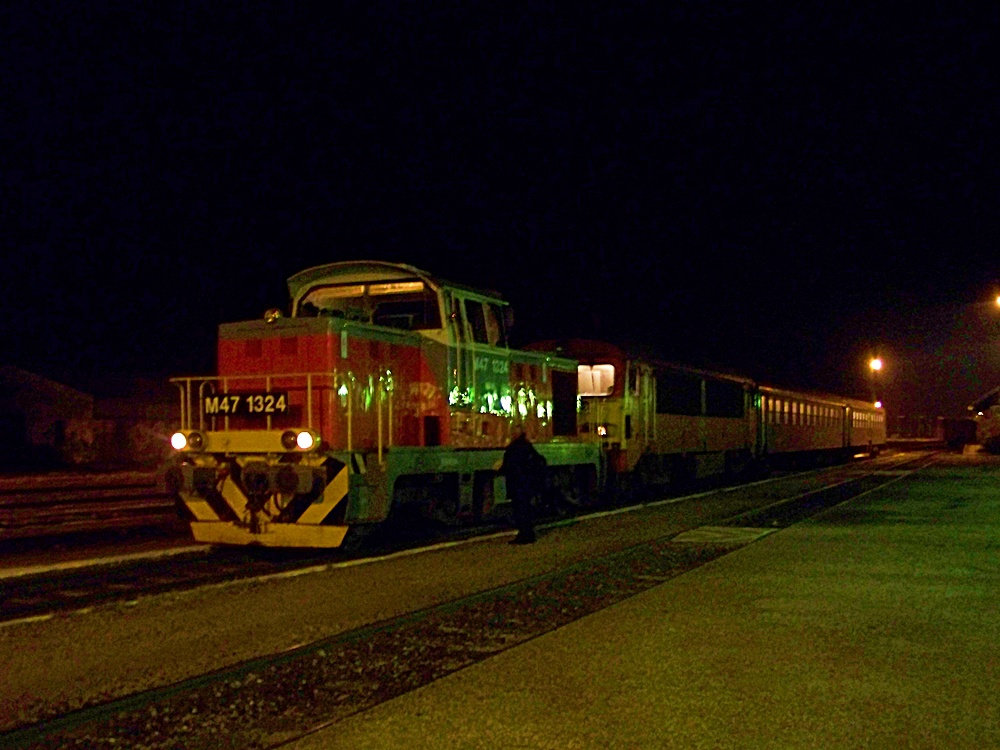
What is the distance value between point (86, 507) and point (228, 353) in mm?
6061

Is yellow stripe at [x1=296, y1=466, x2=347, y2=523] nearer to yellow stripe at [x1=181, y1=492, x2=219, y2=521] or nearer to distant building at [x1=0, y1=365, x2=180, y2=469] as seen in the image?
yellow stripe at [x1=181, y1=492, x2=219, y2=521]

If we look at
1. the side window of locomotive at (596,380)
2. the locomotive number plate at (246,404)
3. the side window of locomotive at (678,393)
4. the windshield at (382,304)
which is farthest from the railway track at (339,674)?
the side window of locomotive at (678,393)

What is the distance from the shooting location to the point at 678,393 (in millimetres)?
24234

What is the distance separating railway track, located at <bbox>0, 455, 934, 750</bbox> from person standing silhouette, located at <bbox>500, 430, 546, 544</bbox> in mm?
2072

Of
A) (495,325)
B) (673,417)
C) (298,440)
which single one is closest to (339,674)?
(298,440)

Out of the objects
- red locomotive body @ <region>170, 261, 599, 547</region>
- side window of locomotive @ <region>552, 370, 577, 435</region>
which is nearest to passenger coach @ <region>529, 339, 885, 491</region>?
side window of locomotive @ <region>552, 370, 577, 435</region>

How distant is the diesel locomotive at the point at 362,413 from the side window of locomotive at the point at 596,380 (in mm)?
2794

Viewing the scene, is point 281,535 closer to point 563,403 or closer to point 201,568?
point 201,568

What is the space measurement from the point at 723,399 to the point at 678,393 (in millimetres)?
4052

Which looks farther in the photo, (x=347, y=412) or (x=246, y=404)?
(x=246, y=404)

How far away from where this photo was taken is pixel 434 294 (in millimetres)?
13602

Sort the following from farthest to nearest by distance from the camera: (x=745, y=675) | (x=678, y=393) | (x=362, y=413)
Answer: (x=678, y=393) → (x=362, y=413) → (x=745, y=675)

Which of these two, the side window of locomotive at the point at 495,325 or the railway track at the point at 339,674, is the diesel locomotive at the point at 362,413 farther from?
the railway track at the point at 339,674

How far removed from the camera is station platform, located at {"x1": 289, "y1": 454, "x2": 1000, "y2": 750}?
5074mm
